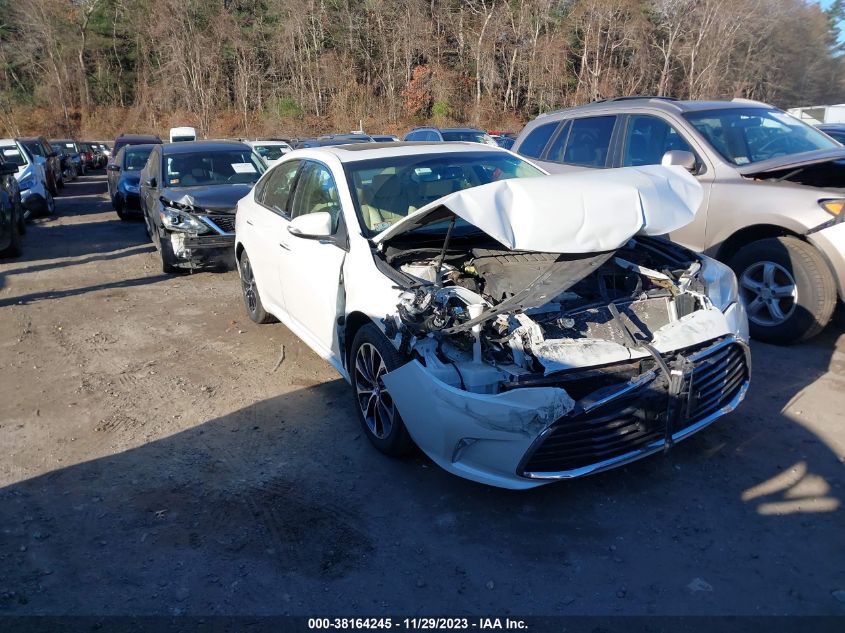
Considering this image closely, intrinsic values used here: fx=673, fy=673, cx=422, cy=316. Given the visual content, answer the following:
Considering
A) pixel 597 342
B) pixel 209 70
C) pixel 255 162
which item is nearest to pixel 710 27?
pixel 209 70

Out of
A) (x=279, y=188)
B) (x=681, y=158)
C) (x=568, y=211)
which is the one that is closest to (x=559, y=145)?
(x=681, y=158)

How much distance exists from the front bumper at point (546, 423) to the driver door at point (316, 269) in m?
1.17

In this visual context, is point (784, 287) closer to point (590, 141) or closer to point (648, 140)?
point (648, 140)

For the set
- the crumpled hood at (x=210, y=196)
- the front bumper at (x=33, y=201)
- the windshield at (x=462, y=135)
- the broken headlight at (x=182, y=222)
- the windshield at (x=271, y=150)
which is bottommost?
the front bumper at (x=33, y=201)

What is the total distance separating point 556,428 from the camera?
317cm

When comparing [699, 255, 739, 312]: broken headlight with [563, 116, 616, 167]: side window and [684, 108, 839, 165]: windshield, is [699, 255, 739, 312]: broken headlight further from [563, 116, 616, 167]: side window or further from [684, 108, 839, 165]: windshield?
[563, 116, 616, 167]: side window

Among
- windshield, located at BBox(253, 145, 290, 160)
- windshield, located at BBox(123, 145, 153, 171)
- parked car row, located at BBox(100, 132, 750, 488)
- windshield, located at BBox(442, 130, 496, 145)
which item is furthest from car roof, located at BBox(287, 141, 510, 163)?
windshield, located at BBox(253, 145, 290, 160)

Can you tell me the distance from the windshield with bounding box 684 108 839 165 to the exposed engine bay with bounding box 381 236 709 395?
2376 millimetres

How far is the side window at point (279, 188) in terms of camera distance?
5695 mm

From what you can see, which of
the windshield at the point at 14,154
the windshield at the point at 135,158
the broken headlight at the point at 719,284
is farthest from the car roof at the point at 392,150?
the windshield at the point at 14,154

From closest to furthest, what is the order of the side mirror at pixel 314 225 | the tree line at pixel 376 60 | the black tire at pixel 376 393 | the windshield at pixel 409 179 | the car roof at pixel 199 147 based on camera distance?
the black tire at pixel 376 393 < the side mirror at pixel 314 225 < the windshield at pixel 409 179 < the car roof at pixel 199 147 < the tree line at pixel 376 60

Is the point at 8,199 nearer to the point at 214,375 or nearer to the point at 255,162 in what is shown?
the point at 255,162

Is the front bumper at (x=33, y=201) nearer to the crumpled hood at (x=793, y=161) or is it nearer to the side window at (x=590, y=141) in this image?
the side window at (x=590, y=141)

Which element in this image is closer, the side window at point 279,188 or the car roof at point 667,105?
the side window at point 279,188
